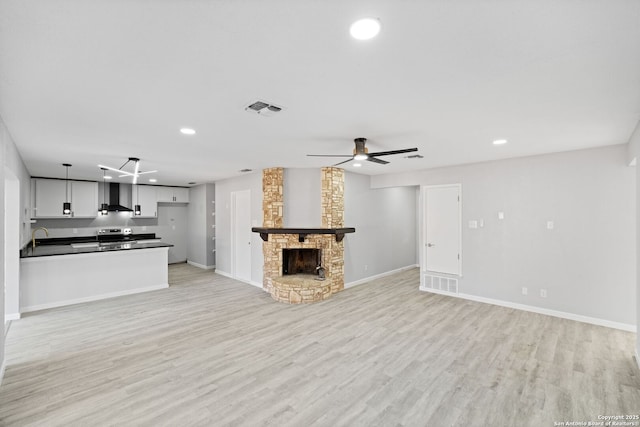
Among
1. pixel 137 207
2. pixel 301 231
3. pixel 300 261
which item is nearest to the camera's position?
pixel 301 231

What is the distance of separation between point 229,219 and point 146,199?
10.3ft

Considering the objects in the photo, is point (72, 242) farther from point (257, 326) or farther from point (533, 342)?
point (533, 342)

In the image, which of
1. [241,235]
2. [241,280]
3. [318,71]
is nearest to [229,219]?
[241,235]

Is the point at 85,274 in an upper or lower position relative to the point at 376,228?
lower

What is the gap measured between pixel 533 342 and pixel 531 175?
2.68 metres

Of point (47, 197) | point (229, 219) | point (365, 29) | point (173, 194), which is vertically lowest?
point (229, 219)

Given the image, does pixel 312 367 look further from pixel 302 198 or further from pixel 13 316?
pixel 13 316

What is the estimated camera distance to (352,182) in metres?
6.46

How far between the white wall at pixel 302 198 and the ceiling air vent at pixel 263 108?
10.6 ft

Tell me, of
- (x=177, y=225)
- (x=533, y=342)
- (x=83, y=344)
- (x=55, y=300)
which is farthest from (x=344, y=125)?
(x=177, y=225)

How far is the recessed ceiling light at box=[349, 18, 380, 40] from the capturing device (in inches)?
57.2

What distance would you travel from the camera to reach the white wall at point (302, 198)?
19.6 feet

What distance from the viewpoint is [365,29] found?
1513 mm

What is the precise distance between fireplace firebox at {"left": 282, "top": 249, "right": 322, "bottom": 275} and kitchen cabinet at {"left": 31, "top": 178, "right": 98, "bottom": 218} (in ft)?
18.6
